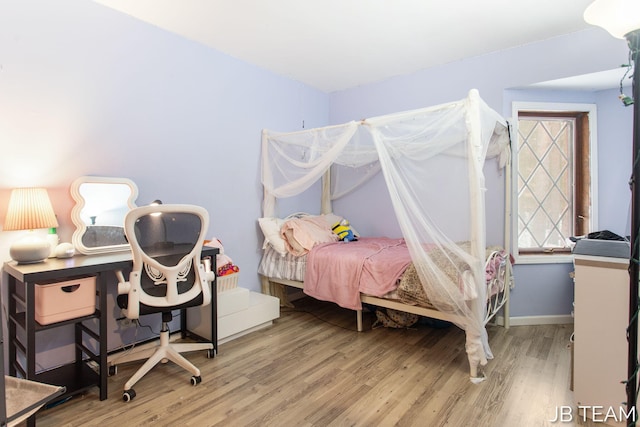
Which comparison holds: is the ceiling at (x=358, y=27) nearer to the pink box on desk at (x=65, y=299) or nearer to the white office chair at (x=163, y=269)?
the white office chair at (x=163, y=269)

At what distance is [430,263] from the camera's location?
242cm

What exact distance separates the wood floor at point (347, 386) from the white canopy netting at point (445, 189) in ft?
0.98

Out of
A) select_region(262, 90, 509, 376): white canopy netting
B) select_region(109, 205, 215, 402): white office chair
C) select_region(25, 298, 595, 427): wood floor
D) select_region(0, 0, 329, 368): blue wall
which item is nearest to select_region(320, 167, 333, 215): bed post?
select_region(0, 0, 329, 368): blue wall

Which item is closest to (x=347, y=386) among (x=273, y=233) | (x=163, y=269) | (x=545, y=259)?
(x=163, y=269)

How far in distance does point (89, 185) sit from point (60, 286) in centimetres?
81

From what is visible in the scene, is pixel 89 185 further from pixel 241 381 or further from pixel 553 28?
pixel 553 28

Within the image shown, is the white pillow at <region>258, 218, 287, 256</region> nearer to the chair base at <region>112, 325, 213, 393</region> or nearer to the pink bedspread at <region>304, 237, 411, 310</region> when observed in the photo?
the pink bedspread at <region>304, 237, 411, 310</region>

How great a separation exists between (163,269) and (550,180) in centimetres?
362

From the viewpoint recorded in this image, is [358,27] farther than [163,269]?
Yes

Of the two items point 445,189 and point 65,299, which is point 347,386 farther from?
point 65,299

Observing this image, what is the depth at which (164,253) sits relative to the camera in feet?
6.97

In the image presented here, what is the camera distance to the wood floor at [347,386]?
74.9 inches

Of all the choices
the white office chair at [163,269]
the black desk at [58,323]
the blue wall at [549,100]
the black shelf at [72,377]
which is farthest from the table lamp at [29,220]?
the blue wall at [549,100]

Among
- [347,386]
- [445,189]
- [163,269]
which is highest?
[445,189]
